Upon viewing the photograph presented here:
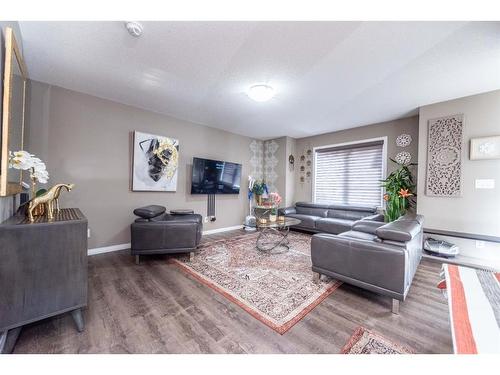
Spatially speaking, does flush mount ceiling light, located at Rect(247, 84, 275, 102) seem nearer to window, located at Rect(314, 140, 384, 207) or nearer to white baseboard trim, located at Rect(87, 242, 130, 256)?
window, located at Rect(314, 140, 384, 207)

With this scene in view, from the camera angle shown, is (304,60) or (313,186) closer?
(304,60)

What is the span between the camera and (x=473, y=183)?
2.74 meters

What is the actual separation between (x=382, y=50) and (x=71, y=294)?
10.8ft

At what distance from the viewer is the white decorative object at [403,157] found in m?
3.67

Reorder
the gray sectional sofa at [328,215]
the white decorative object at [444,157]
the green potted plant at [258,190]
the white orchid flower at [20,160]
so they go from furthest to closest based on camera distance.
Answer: the green potted plant at [258,190] < the gray sectional sofa at [328,215] < the white decorative object at [444,157] < the white orchid flower at [20,160]

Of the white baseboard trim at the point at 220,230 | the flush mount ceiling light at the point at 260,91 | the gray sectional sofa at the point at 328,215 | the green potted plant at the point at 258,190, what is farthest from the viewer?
the green potted plant at the point at 258,190

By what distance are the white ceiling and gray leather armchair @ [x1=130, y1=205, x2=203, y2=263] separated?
181cm

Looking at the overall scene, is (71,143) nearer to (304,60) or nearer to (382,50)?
(304,60)

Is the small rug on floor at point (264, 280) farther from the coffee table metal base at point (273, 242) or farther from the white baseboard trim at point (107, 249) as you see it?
the white baseboard trim at point (107, 249)

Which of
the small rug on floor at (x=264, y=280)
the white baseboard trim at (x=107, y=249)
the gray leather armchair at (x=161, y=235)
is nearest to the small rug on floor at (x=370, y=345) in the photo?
the small rug on floor at (x=264, y=280)

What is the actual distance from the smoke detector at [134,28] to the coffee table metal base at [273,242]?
9.95 ft

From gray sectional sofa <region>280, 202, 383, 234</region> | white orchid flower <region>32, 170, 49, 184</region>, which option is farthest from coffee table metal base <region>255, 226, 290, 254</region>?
white orchid flower <region>32, 170, 49, 184</region>
